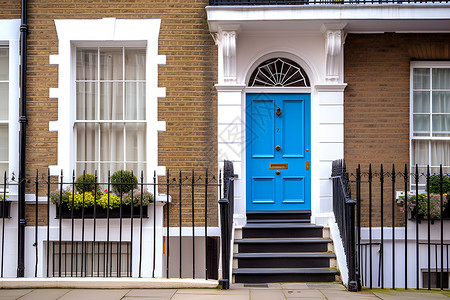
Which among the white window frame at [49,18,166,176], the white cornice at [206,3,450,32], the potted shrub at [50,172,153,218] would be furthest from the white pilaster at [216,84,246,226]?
the potted shrub at [50,172,153,218]

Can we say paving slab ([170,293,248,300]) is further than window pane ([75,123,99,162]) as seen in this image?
No

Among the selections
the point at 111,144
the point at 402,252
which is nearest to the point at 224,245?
the point at 111,144

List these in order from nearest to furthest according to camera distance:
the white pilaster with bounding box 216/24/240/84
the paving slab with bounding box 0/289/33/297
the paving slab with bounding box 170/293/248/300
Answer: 1. the paving slab with bounding box 170/293/248/300
2. the paving slab with bounding box 0/289/33/297
3. the white pilaster with bounding box 216/24/240/84

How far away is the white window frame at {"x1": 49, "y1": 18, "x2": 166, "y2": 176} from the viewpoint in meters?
9.17

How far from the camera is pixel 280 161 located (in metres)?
9.40

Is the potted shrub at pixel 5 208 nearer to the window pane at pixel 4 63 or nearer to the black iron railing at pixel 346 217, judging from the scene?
the window pane at pixel 4 63

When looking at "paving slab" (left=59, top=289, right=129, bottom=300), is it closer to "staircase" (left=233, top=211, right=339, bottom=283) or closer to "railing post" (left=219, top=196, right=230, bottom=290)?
"railing post" (left=219, top=196, right=230, bottom=290)

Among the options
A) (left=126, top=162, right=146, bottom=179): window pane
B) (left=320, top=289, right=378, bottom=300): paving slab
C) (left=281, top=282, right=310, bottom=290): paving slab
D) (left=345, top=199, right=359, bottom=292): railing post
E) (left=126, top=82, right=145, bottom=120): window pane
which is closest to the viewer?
(left=320, top=289, right=378, bottom=300): paving slab

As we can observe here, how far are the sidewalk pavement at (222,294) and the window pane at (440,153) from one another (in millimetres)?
3038

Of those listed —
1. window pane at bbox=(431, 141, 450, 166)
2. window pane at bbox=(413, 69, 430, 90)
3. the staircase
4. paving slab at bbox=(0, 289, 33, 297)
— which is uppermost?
window pane at bbox=(413, 69, 430, 90)

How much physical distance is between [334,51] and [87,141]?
178 inches

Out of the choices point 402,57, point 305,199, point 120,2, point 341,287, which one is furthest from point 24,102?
point 402,57

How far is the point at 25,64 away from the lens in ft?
30.1

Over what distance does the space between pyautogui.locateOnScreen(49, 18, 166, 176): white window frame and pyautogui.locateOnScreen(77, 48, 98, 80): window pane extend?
28 centimetres
